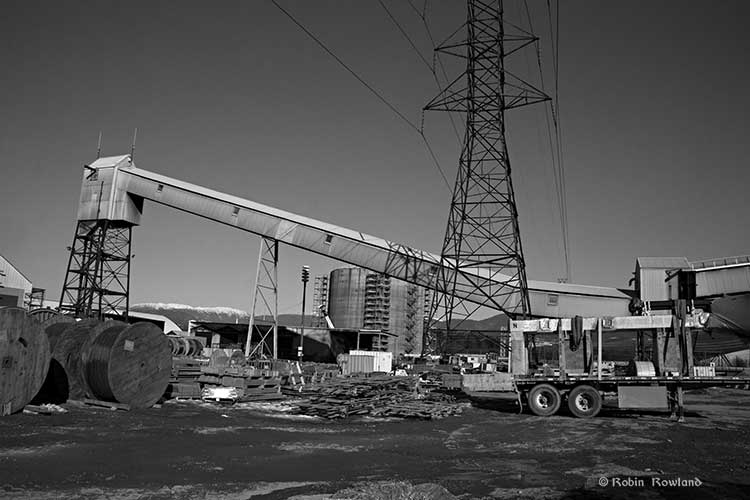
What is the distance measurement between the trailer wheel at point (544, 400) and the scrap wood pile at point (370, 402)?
2.55 m

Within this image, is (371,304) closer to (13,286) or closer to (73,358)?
(13,286)

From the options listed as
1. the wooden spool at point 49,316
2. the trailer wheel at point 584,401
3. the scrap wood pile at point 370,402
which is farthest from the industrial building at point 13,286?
the trailer wheel at point 584,401

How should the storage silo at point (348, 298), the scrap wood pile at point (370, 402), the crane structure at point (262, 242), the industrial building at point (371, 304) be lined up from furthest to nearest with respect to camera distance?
1. the storage silo at point (348, 298)
2. the industrial building at point (371, 304)
3. the crane structure at point (262, 242)
4. the scrap wood pile at point (370, 402)

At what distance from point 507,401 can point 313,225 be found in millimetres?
18873

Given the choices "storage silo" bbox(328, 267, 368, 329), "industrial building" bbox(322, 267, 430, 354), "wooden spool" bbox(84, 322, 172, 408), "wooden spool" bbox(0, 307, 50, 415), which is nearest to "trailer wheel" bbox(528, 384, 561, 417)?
"wooden spool" bbox(84, 322, 172, 408)

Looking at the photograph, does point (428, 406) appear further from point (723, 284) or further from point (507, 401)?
point (723, 284)

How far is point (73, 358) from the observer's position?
19219mm

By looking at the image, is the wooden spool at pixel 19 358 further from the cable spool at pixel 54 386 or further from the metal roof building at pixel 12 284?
the metal roof building at pixel 12 284

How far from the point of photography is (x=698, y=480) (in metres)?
9.38

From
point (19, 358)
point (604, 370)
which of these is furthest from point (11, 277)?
point (604, 370)

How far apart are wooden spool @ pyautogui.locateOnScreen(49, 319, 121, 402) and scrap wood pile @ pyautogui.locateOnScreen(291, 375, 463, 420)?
684cm

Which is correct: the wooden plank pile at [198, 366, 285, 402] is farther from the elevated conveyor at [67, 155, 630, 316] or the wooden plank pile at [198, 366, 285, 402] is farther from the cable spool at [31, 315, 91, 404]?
the elevated conveyor at [67, 155, 630, 316]

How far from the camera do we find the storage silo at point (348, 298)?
8044 centimetres

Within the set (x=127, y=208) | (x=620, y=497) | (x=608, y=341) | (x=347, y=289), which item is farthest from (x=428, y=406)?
(x=347, y=289)
